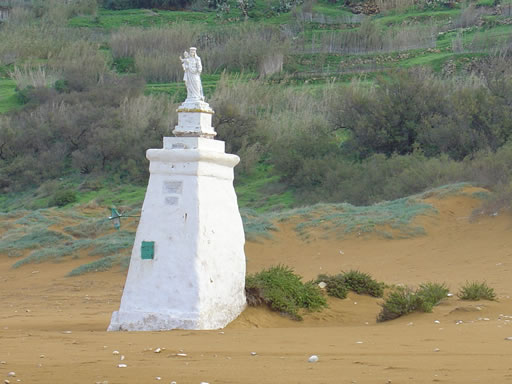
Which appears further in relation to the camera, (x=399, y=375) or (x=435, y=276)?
(x=435, y=276)

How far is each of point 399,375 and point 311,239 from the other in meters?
15.2

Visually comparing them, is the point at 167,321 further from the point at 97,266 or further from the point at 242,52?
the point at 242,52

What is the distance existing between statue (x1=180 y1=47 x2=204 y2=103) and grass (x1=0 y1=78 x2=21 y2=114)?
3229 centimetres

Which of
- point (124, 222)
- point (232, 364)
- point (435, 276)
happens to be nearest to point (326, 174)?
point (124, 222)

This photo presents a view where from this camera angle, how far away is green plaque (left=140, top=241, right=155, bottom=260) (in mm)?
12031

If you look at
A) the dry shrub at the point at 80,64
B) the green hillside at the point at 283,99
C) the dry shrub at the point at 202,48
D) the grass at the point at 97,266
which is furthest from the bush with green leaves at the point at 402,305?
the dry shrub at the point at 202,48

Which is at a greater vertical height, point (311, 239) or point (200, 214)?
point (200, 214)

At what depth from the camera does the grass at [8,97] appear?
44.5m

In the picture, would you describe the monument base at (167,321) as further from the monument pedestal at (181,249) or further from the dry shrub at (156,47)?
the dry shrub at (156,47)

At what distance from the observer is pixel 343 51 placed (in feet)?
172

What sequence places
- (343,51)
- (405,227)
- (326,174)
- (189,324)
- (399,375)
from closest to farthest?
(399,375) → (189,324) → (405,227) → (326,174) → (343,51)

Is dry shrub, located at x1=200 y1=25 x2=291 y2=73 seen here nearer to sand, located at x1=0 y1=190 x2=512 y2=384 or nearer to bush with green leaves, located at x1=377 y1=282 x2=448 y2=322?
sand, located at x1=0 y1=190 x2=512 y2=384

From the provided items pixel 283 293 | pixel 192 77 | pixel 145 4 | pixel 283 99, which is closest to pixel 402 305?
pixel 283 293

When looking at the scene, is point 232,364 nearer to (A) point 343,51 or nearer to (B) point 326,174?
(B) point 326,174
